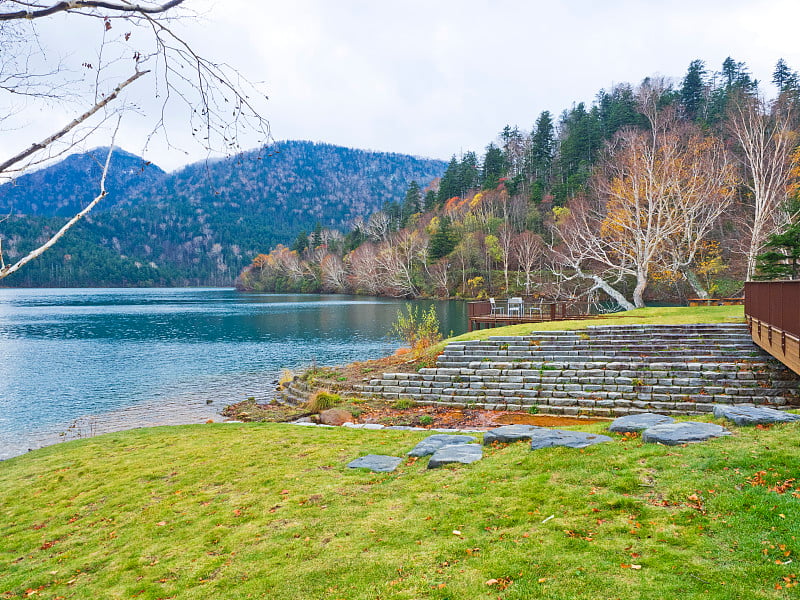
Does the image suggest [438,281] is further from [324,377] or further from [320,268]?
[324,377]

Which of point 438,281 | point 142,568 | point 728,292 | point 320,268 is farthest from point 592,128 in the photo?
A: point 142,568

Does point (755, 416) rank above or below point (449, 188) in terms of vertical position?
below

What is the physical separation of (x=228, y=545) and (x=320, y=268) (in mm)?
104743

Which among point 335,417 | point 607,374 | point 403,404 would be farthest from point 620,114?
point 335,417

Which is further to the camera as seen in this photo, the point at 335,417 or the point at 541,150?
the point at 541,150

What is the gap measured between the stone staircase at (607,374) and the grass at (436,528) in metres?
5.24

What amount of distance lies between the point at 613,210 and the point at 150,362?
35.4m

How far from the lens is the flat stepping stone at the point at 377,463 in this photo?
7.02 metres

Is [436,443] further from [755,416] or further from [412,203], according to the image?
[412,203]

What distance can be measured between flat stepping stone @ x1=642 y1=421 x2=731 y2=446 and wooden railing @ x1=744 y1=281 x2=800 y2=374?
3873 millimetres

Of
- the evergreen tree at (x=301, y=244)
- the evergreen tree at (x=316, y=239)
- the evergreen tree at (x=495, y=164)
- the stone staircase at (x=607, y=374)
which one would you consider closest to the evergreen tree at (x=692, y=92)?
the evergreen tree at (x=495, y=164)

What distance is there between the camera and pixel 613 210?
113 feet

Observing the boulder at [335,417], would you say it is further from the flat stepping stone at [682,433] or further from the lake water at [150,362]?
the flat stepping stone at [682,433]

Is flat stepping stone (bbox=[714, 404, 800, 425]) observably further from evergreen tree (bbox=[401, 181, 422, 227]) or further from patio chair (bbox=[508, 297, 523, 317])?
evergreen tree (bbox=[401, 181, 422, 227])
